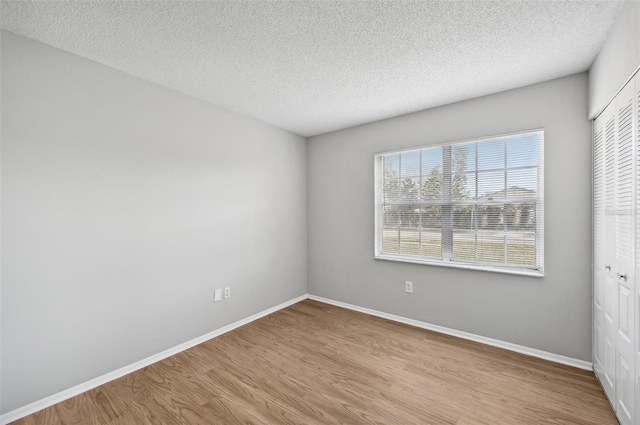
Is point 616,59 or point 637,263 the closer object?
point 637,263

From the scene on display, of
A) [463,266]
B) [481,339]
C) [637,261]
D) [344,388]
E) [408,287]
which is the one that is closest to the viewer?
[637,261]

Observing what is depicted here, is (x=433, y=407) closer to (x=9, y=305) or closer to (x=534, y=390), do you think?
(x=534, y=390)

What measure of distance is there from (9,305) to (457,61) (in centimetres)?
353

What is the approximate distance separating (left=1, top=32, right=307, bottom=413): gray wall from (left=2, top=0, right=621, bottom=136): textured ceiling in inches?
11.4

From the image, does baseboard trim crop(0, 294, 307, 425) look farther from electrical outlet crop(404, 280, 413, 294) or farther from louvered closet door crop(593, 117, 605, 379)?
louvered closet door crop(593, 117, 605, 379)

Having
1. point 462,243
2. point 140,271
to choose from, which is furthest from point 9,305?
point 462,243

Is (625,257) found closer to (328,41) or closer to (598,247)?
(598,247)

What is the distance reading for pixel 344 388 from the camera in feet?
6.60

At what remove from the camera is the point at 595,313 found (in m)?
2.11

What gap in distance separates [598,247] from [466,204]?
3.42 ft

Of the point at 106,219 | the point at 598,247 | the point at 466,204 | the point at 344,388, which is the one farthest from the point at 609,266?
the point at 106,219

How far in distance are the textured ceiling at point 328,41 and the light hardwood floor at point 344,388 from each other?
97.1 inches

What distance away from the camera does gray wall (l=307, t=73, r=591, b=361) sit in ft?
7.38

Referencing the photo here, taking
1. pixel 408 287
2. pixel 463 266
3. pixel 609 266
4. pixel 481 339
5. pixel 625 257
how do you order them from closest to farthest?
1. pixel 625 257
2. pixel 609 266
3. pixel 481 339
4. pixel 463 266
5. pixel 408 287
